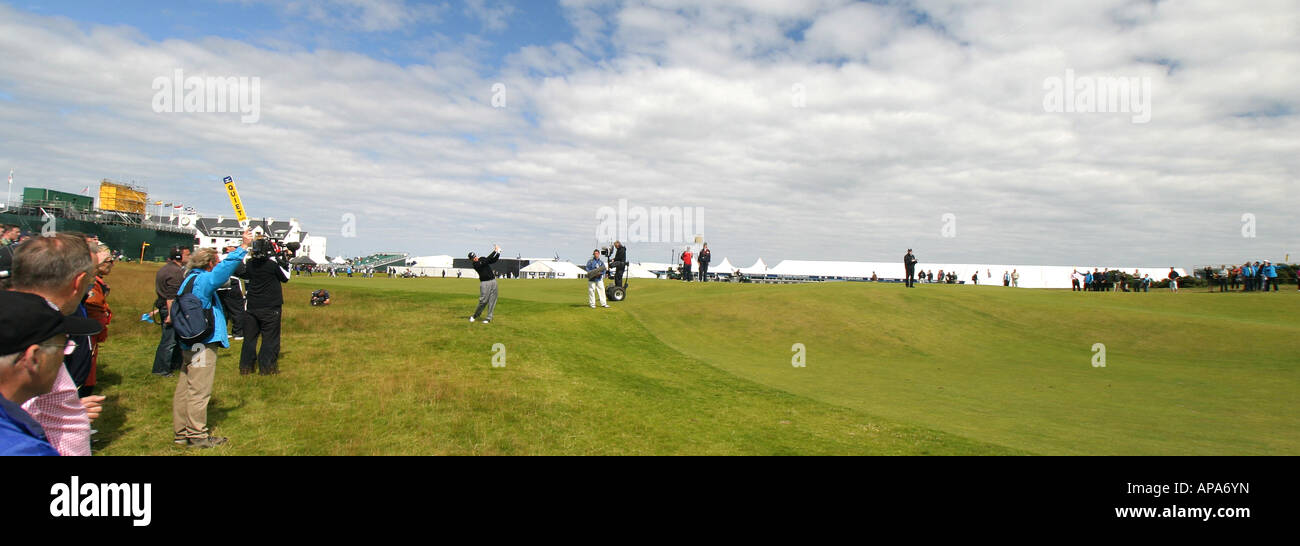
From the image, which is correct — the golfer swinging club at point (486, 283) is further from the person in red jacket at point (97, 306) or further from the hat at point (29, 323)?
the hat at point (29, 323)

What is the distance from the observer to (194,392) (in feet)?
26.1

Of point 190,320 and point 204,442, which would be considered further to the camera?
point 204,442

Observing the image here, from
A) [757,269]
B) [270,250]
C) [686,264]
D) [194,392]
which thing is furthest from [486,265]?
[757,269]

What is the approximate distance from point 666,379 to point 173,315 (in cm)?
979

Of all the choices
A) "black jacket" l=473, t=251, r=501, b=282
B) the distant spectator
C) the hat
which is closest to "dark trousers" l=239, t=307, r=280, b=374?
"black jacket" l=473, t=251, r=501, b=282

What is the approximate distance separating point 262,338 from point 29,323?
11.0 m

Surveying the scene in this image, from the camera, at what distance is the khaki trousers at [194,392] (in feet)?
25.6

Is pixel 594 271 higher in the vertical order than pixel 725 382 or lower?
higher

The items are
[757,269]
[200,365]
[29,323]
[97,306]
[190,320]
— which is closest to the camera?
[29,323]

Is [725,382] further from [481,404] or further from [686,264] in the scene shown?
[686,264]

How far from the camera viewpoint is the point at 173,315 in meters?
7.94
